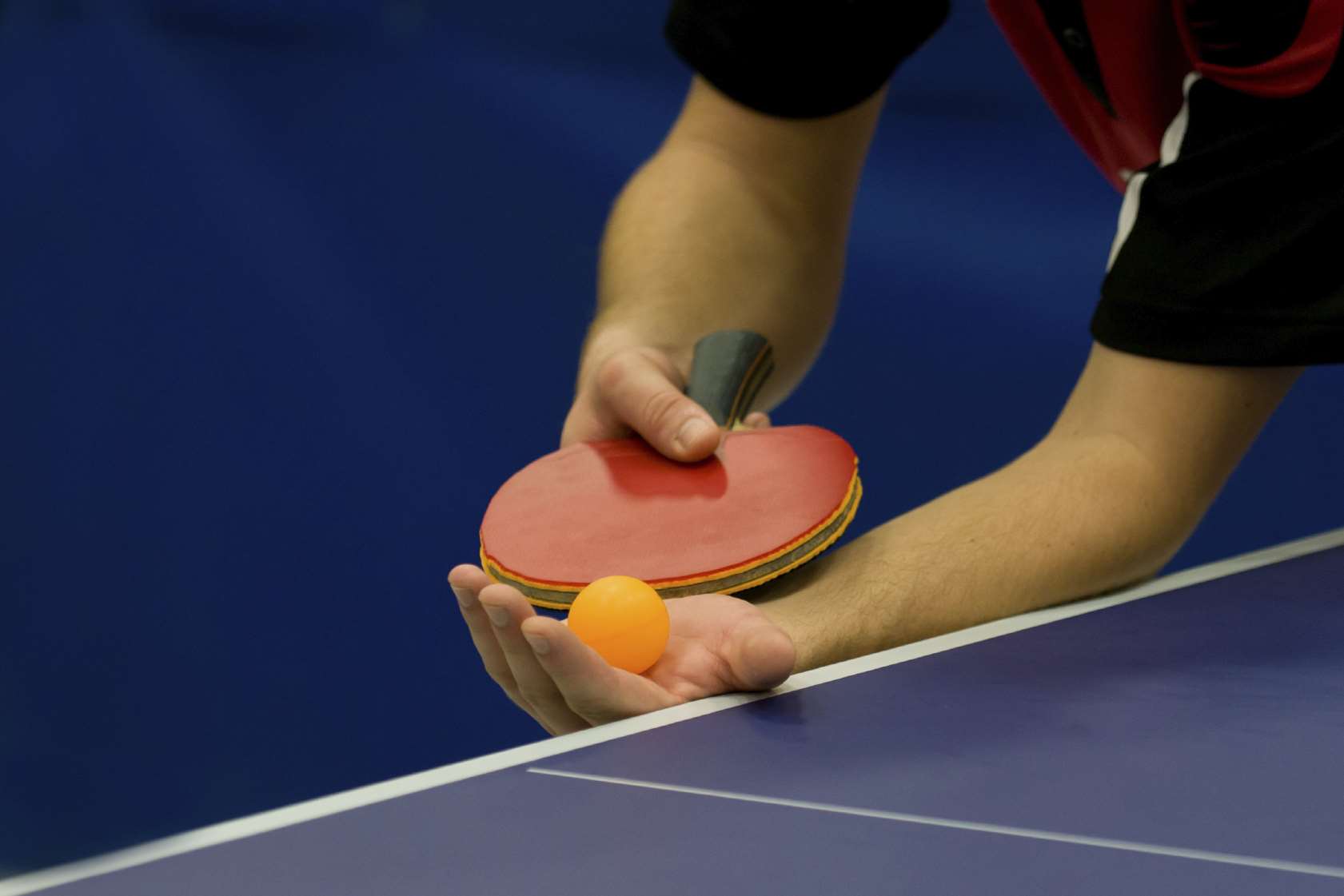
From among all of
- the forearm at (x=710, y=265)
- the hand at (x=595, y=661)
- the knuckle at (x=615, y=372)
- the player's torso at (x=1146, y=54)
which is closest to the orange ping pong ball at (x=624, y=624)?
the hand at (x=595, y=661)

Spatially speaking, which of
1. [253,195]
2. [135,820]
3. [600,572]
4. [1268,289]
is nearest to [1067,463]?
[1268,289]

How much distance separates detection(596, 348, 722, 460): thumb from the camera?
3.16ft

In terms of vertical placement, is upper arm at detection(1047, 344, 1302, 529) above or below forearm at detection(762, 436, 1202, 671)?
above

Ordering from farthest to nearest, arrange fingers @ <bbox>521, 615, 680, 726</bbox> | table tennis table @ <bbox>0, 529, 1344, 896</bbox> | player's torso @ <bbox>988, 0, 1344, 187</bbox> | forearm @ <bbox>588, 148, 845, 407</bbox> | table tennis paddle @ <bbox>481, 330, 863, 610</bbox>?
forearm @ <bbox>588, 148, 845, 407</bbox> < player's torso @ <bbox>988, 0, 1344, 187</bbox> < table tennis paddle @ <bbox>481, 330, 863, 610</bbox> < fingers @ <bbox>521, 615, 680, 726</bbox> < table tennis table @ <bbox>0, 529, 1344, 896</bbox>

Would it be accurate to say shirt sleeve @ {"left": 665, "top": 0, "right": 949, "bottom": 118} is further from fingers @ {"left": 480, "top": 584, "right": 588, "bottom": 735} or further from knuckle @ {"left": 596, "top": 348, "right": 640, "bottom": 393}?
fingers @ {"left": 480, "top": 584, "right": 588, "bottom": 735}

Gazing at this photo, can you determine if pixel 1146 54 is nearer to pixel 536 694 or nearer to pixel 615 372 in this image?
pixel 615 372

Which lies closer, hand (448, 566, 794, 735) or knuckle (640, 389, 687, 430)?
hand (448, 566, 794, 735)

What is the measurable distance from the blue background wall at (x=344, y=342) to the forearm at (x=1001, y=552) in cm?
167

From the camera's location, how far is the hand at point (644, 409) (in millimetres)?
966

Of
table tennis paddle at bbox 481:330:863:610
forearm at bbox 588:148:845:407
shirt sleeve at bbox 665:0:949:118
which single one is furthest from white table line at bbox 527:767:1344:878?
shirt sleeve at bbox 665:0:949:118

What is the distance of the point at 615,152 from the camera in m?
3.12

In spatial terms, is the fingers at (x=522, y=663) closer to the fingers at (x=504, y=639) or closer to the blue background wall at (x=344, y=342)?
the fingers at (x=504, y=639)

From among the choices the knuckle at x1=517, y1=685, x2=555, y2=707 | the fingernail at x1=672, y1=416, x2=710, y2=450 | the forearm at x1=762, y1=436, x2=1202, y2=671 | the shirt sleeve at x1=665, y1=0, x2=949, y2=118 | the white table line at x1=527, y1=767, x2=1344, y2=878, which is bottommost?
the white table line at x1=527, y1=767, x2=1344, y2=878

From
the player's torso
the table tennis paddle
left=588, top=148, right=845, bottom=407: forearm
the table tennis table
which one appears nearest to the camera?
the table tennis table
